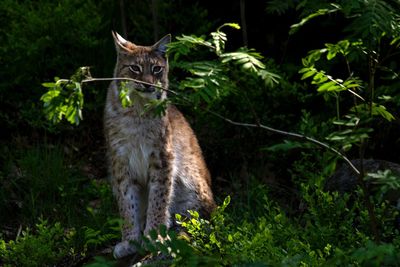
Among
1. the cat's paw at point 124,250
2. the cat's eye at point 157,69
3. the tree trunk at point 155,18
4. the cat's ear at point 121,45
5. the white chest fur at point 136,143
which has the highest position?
the tree trunk at point 155,18

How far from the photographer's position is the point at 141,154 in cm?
606

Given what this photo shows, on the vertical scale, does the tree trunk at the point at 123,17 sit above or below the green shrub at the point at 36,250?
above

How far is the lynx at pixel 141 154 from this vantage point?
238 inches

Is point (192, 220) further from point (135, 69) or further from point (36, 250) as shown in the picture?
point (135, 69)

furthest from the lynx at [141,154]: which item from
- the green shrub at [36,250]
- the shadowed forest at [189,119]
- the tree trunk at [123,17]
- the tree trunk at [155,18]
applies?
the tree trunk at [123,17]

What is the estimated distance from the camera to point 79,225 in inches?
262

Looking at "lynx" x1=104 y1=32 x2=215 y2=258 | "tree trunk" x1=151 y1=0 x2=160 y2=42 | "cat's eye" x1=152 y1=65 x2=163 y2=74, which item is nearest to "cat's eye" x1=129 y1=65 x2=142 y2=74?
"lynx" x1=104 y1=32 x2=215 y2=258

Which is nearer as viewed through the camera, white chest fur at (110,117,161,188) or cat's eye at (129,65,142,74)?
white chest fur at (110,117,161,188)

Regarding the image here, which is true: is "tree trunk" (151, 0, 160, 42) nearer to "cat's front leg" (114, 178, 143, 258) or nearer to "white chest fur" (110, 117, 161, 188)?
"white chest fur" (110, 117, 161, 188)

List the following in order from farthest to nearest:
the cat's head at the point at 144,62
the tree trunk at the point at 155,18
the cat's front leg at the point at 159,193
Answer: the tree trunk at the point at 155,18
the cat's head at the point at 144,62
the cat's front leg at the point at 159,193

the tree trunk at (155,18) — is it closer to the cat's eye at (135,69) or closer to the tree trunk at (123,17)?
the tree trunk at (123,17)

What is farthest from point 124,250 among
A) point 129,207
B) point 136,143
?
point 136,143

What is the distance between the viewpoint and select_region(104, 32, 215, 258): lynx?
604 cm

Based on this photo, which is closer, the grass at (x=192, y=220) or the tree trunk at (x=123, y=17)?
the grass at (x=192, y=220)
